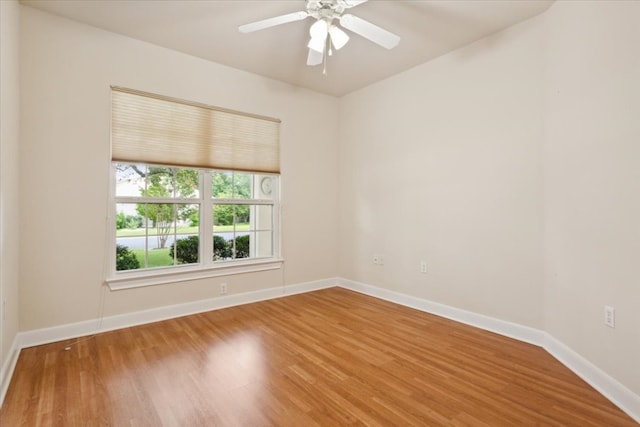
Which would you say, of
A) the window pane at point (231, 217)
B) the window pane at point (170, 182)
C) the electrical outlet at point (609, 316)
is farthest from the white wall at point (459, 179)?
the window pane at point (170, 182)

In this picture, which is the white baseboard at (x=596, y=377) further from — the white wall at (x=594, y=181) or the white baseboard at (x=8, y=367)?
the white baseboard at (x=8, y=367)

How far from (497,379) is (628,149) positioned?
1684mm

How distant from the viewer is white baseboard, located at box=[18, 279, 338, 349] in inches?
106

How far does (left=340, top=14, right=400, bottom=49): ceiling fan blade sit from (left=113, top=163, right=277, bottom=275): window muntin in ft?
7.16

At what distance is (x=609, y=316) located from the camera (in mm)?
2020

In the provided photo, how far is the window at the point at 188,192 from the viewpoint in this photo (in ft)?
10.4

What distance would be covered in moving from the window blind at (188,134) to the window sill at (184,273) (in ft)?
3.80

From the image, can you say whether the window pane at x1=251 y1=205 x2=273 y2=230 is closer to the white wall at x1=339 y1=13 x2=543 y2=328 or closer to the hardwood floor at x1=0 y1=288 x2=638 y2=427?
the white wall at x1=339 y1=13 x2=543 y2=328

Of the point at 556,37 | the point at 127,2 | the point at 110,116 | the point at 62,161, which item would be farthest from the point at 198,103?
the point at 556,37

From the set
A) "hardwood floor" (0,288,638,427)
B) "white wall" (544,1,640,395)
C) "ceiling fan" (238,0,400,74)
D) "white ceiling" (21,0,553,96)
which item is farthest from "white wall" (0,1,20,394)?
"white wall" (544,1,640,395)

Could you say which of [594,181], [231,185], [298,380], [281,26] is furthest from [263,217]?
[594,181]

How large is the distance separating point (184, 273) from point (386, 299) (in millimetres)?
2470

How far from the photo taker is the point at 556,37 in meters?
2.54

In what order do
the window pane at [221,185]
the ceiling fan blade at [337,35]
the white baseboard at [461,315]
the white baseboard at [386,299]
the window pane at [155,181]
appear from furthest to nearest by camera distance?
1. the window pane at [221,185]
2. the window pane at [155,181]
3. the white baseboard at [461,315]
4. the ceiling fan blade at [337,35]
5. the white baseboard at [386,299]
